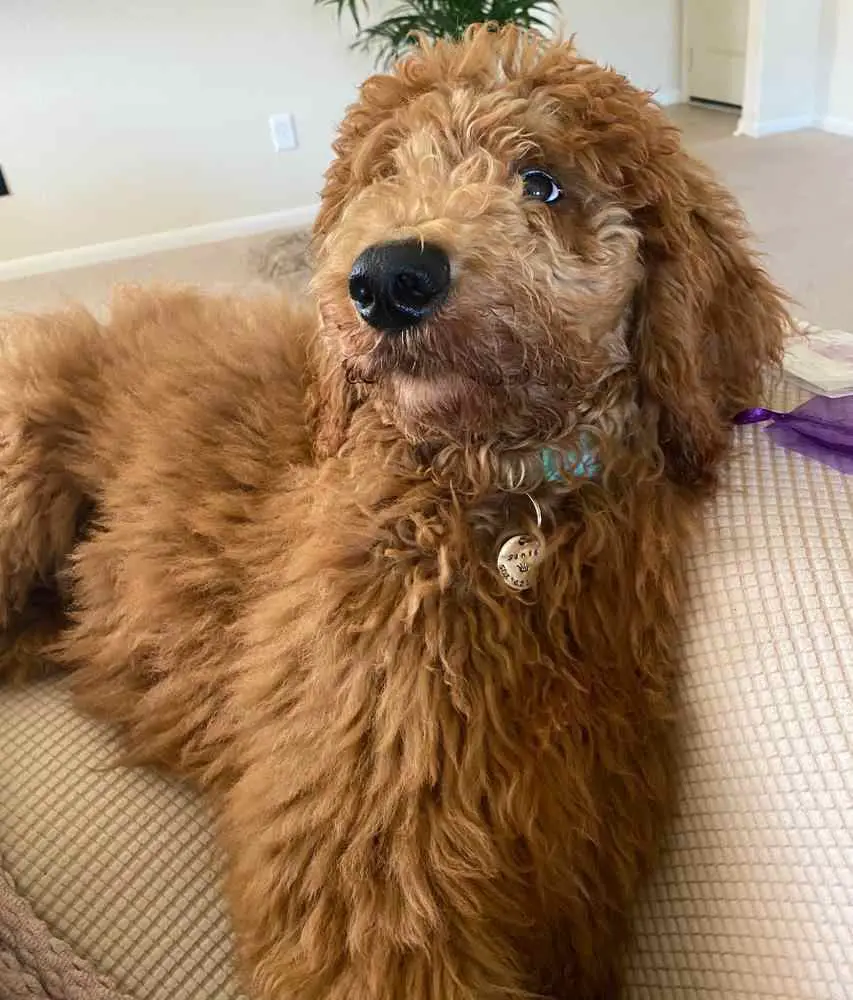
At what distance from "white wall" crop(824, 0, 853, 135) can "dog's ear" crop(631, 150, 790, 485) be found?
3794 mm

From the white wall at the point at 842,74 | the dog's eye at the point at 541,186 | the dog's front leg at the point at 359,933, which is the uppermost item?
the dog's eye at the point at 541,186

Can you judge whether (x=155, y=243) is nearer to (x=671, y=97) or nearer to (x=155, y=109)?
(x=155, y=109)

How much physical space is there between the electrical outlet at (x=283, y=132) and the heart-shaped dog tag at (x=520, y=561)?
144 inches

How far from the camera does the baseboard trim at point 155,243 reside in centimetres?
387

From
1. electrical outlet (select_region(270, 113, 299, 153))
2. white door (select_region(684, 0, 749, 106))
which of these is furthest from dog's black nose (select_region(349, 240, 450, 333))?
white door (select_region(684, 0, 749, 106))

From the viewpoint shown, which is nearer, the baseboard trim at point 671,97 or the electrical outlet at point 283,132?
the electrical outlet at point 283,132

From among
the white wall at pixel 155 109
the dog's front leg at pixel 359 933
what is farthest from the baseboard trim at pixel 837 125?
the dog's front leg at pixel 359 933

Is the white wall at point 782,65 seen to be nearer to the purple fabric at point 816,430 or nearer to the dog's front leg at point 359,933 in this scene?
the purple fabric at point 816,430

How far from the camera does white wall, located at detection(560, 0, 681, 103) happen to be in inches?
201

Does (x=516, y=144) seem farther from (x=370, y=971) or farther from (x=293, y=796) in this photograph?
(x=370, y=971)

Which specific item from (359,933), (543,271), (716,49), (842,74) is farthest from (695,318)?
(716,49)

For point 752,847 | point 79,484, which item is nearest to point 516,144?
point 752,847

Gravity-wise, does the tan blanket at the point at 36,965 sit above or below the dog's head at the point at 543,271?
below

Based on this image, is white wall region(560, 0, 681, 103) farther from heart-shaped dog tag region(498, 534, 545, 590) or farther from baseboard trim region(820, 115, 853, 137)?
heart-shaped dog tag region(498, 534, 545, 590)
